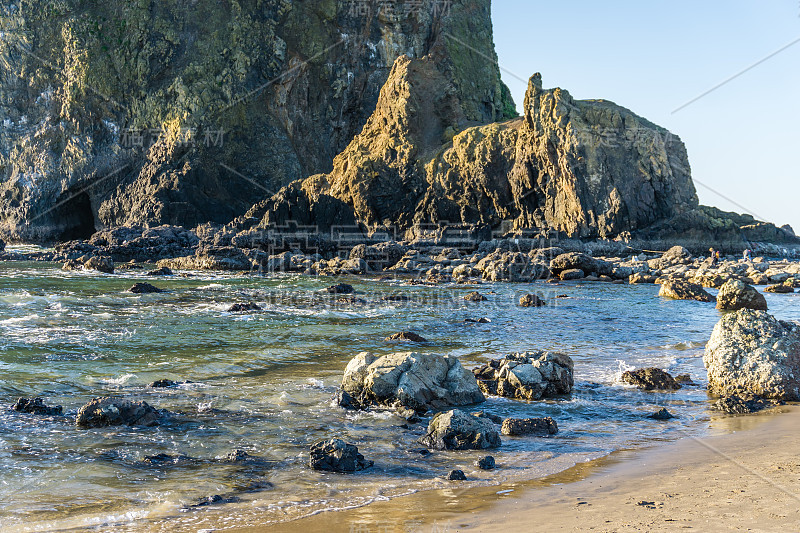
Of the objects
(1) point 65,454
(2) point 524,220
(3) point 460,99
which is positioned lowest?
(1) point 65,454

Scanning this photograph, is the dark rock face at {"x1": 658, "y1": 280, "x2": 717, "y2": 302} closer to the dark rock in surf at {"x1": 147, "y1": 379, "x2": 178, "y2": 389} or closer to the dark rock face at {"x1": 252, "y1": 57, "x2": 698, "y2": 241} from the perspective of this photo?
the dark rock in surf at {"x1": 147, "y1": 379, "x2": 178, "y2": 389}

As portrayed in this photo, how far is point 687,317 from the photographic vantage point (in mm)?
18250

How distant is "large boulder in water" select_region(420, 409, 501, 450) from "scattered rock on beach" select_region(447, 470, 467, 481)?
0.92 meters

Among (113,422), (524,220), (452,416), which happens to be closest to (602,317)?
(452,416)

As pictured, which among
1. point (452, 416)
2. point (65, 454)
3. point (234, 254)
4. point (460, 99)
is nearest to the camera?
point (65, 454)

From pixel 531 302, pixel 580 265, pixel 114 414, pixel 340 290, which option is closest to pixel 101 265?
pixel 340 290

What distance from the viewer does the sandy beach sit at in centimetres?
471

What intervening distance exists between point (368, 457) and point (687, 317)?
14256mm

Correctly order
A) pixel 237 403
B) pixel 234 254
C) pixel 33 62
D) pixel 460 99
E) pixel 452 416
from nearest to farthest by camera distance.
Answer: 1. pixel 452 416
2. pixel 237 403
3. pixel 234 254
4. pixel 460 99
5. pixel 33 62

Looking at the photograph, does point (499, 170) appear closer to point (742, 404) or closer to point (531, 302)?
point (531, 302)

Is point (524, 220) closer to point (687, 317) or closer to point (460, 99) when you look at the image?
point (460, 99)

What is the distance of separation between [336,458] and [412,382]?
100 inches

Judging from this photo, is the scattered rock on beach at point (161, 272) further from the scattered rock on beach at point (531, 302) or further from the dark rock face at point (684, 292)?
the dark rock face at point (684, 292)

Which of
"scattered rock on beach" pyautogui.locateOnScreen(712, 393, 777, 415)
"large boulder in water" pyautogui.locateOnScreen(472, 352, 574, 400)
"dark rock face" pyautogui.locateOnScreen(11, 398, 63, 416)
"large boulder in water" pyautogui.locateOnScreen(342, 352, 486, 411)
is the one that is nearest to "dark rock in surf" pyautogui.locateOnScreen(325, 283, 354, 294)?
"large boulder in water" pyautogui.locateOnScreen(472, 352, 574, 400)
